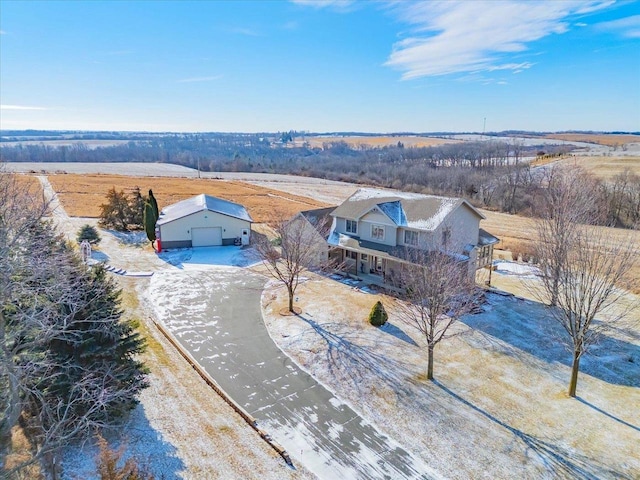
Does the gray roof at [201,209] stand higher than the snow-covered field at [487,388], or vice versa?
the gray roof at [201,209]

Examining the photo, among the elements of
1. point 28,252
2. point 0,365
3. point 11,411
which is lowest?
point 11,411

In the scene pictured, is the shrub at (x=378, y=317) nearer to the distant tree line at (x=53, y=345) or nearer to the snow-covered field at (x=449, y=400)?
the snow-covered field at (x=449, y=400)

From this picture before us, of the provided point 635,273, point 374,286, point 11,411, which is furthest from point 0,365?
point 635,273

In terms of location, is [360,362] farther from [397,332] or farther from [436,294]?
[436,294]

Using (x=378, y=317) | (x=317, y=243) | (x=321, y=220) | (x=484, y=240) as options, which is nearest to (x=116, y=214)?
(x=321, y=220)

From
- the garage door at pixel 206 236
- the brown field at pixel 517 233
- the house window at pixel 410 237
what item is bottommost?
the brown field at pixel 517 233

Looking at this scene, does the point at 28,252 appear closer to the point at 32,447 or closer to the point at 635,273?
the point at 32,447

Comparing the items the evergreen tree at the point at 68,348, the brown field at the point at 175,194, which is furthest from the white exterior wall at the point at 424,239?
the brown field at the point at 175,194
